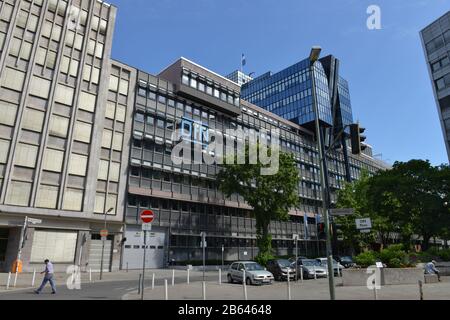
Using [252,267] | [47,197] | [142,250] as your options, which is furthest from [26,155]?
[252,267]

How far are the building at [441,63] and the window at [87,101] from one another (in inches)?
1917

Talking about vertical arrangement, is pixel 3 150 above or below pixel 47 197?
above

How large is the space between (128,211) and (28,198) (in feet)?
32.8

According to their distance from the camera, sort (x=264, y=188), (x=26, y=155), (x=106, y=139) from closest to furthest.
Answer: (x=26, y=155) → (x=106, y=139) → (x=264, y=188)

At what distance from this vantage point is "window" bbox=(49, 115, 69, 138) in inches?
1372

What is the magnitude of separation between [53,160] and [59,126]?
139 inches

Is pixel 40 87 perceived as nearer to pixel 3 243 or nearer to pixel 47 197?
pixel 47 197

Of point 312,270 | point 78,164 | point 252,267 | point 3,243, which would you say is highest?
point 78,164

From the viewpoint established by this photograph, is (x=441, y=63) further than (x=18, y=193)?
Yes

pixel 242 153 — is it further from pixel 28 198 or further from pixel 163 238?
pixel 28 198

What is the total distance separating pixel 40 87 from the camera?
34938 millimetres

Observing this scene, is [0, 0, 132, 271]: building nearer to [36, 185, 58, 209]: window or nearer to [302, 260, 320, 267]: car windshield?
[36, 185, 58, 209]: window

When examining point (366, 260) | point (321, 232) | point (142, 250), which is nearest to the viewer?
point (321, 232)

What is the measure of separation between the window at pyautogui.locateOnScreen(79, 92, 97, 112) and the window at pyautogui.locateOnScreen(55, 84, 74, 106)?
3.40ft
